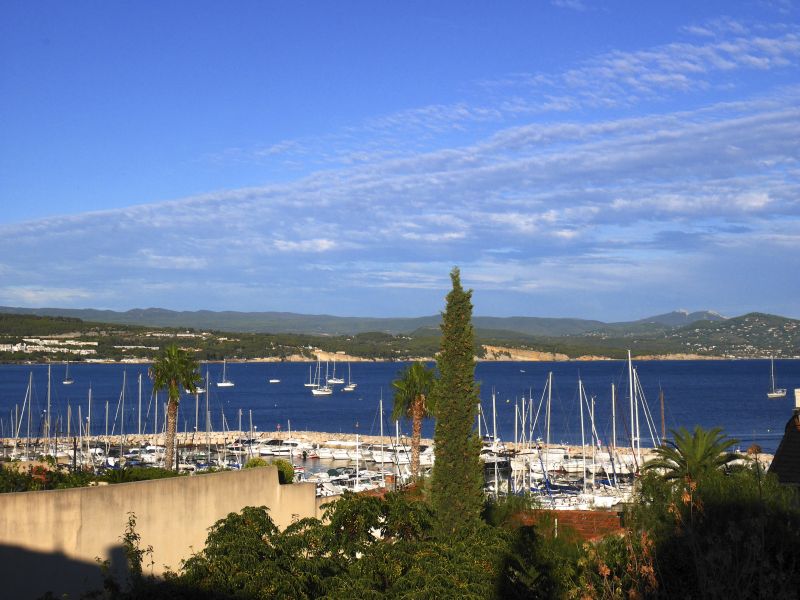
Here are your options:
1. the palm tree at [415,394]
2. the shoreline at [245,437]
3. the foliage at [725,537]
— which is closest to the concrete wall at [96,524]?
the foliage at [725,537]

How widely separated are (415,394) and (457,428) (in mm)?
17803

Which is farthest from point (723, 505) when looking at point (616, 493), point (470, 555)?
point (616, 493)

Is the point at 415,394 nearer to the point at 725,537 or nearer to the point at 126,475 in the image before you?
the point at 126,475

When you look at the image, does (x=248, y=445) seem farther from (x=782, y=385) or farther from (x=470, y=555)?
(x=782, y=385)

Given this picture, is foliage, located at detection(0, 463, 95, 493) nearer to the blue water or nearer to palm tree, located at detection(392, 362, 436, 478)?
palm tree, located at detection(392, 362, 436, 478)

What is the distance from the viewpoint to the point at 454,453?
20.9 meters

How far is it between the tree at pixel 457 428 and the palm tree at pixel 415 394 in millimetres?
15744

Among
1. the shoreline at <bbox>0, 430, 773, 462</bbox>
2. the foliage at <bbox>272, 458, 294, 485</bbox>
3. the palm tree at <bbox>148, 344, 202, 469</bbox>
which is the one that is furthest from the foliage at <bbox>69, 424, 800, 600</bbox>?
the shoreline at <bbox>0, 430, 773, 462</bbox>

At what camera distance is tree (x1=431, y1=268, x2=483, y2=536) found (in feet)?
66.3

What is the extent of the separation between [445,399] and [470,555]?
751 cm

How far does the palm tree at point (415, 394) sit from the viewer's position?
3862cm

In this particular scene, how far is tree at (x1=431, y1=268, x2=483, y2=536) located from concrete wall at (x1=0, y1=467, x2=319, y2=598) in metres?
4.74

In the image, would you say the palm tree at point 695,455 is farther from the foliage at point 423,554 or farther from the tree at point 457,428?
the foliage at point 423,554

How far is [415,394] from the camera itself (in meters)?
39.0
